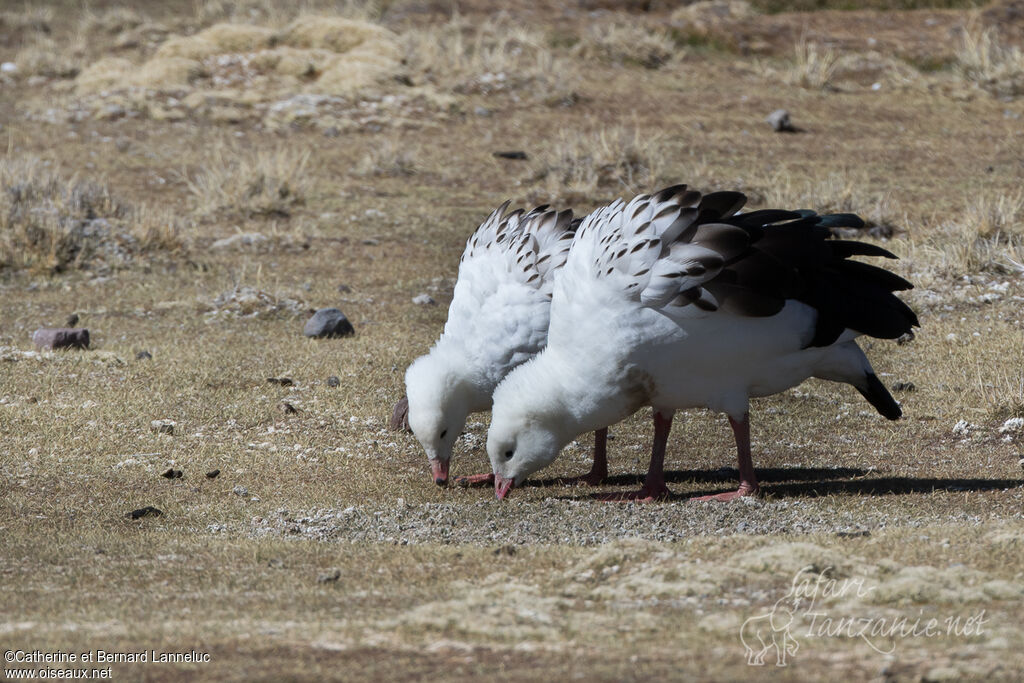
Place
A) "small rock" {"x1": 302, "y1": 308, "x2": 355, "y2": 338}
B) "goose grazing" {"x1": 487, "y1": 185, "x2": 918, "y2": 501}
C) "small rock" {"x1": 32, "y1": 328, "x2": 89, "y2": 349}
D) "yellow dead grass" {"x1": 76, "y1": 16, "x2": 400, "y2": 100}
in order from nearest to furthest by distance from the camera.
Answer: "goose grazing" {"x1": 487, "y1": 185, "x2": 918, "y2": 501} < "small rock" {"x1": 32, "y1": 328, "x2": 89, "y2": 349} < "small rock" {"x1": 302, "y1": 308, "x2": 355, "y2": 338} < "yellow dead grass" {"x1": 76, "y1": 16, "x2": 400, "y2": 100}

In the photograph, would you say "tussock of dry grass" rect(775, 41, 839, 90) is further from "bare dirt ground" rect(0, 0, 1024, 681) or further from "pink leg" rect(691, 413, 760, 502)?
"pink leg" rect(691, 413, 760, 502)

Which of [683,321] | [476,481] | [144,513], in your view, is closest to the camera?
[683,321]

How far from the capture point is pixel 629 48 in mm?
21125

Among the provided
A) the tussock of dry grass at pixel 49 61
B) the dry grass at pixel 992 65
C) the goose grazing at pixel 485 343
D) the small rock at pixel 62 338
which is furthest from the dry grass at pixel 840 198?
the tussock of dry grass at pixel 49 61

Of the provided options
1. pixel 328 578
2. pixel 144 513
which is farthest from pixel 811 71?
pixel 328 578

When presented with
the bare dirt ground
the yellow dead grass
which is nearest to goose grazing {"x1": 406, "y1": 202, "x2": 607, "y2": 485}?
the bare dirt ground

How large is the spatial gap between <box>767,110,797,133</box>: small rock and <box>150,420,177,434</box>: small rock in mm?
11594

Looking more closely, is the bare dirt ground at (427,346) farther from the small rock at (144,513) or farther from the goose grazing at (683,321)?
the goose grazing at (683,321)

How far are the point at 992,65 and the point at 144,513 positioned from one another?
55.1ft

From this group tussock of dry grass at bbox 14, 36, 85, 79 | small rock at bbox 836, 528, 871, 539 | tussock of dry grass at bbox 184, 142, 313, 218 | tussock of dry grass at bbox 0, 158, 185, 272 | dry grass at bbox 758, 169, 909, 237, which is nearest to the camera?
small rock at bbox 836, 528, 871, 539

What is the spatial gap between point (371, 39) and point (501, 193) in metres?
Answer: 6.38

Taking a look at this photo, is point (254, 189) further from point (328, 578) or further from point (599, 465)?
point (328, 578)

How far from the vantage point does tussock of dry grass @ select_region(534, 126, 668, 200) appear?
594 inches

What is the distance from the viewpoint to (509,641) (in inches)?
171
